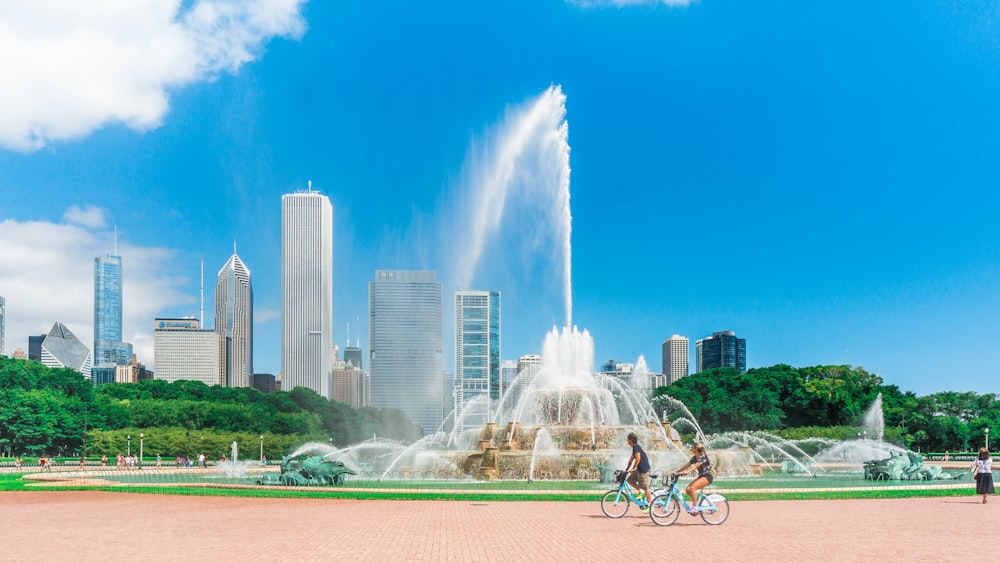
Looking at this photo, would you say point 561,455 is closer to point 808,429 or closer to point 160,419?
point 808,429

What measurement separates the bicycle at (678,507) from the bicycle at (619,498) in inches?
23.3

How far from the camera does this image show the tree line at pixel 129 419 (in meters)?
76.8

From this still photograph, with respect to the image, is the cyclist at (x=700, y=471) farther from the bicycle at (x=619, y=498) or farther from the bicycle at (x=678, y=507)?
the bicycle at (x=619, y=498)

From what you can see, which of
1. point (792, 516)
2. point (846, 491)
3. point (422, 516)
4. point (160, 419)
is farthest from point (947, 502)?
point (160, 419)

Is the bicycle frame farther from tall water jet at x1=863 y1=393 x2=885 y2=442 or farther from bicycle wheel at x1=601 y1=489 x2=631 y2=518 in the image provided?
tall water jet at x1=863 y1=393 x2=885 y2=442

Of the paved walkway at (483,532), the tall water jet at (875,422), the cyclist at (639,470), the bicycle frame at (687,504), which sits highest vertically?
the cyclist at (639,470)

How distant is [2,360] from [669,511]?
292 ft

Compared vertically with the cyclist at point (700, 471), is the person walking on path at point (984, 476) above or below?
below

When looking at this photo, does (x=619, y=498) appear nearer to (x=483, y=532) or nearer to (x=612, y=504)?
(x=612, y=504)

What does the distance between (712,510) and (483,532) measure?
512 cm

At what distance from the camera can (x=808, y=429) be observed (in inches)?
3265

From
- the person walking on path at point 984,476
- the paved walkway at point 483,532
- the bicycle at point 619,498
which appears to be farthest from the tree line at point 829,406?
the bicycle at point 619,498

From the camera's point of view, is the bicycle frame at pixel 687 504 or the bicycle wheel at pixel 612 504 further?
the bicycle wheel at pixel 612 504

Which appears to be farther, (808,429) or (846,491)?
(808,429)
